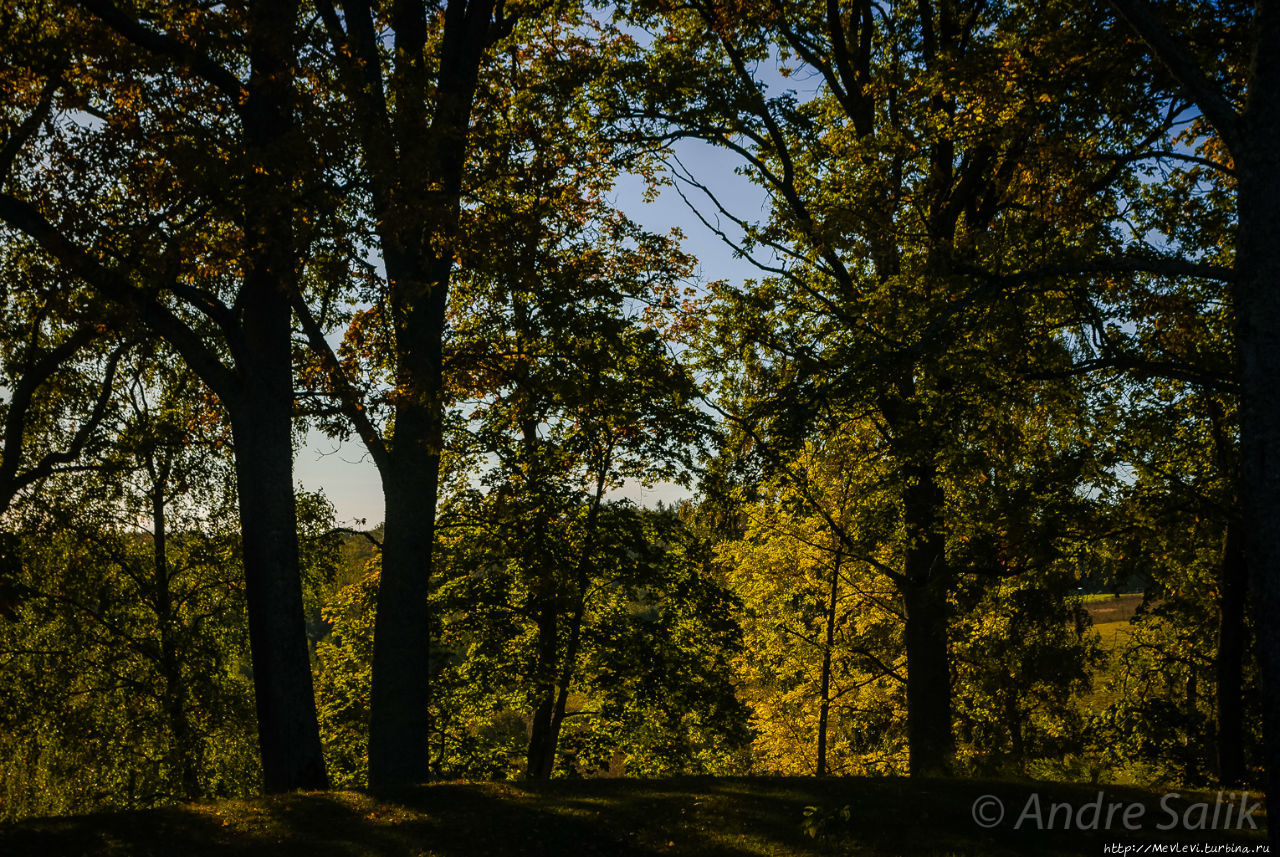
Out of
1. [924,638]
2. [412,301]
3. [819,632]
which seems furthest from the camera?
[819,632]

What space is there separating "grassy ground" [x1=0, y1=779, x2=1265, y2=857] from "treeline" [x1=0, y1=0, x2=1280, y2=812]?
205cm

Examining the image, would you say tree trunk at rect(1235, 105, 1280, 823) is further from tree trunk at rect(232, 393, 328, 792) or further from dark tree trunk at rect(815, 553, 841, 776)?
dark tree trunk at rect(815, 553, 841, 776)

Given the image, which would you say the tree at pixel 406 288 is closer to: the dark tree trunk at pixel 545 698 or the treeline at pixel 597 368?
the treeline at pixel 597 368

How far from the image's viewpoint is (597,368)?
38.7ft

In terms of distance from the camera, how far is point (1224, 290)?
41.4ft

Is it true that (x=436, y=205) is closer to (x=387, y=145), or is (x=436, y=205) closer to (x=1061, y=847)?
(x=387, y=145)

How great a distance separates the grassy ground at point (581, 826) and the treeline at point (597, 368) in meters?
2.05

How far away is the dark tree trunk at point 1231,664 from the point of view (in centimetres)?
1538

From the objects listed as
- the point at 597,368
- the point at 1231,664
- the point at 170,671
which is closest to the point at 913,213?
the point at 597,368

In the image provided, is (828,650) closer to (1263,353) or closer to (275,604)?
(275,604)

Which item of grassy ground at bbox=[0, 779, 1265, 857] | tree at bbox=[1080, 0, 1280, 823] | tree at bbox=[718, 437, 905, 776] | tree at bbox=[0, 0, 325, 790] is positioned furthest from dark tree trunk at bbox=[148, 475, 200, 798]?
tree at bbox=[1080, 0, 1280, 823]

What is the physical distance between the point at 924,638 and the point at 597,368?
324 inches

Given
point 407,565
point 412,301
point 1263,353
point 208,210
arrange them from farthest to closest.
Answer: point 407,565
point 412,301
point 208,210
point 1263,353

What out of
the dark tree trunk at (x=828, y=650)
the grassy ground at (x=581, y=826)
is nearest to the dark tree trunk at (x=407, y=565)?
the grassy ground at (x=581, y=826)
